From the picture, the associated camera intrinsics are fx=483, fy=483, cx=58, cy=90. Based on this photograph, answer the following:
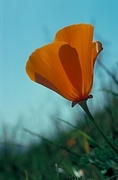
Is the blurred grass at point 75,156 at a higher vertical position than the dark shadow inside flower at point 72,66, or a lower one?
lower

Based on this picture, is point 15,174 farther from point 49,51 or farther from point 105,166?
point 49,51

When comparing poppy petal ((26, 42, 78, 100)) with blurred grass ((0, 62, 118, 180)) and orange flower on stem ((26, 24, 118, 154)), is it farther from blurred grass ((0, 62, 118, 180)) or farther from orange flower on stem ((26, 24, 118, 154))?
blurred grass ((0, 62, 118, 180))

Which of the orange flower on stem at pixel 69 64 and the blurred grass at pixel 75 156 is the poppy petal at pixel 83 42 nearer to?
the orange flower on stem at pixel 69 64

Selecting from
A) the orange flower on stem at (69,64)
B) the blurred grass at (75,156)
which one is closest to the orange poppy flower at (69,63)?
the orange flower on stem at (69,64)

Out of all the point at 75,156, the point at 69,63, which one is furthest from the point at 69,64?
the point at 75,156

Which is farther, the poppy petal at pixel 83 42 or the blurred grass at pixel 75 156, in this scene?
the blurred grass at pixel 75 156

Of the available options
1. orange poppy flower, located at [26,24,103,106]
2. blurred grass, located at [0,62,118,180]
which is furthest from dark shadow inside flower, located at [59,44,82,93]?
blurred grass, located at [0,62,118,180]

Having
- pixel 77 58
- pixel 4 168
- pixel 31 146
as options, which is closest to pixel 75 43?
pixel 77 58
